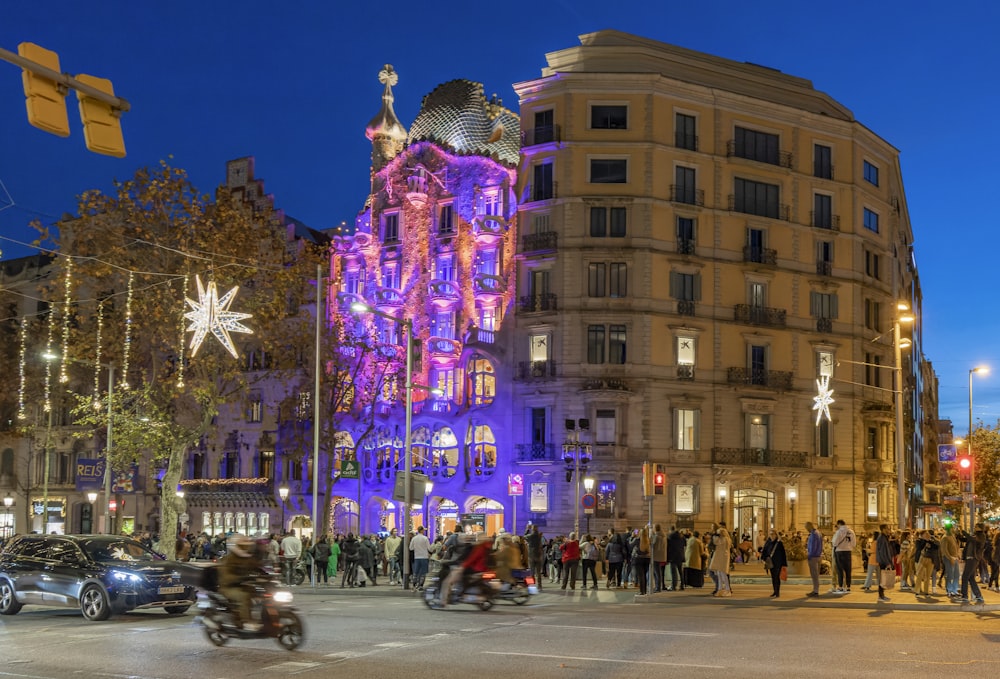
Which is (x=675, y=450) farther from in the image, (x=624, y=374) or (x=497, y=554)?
(x=497, y=554)

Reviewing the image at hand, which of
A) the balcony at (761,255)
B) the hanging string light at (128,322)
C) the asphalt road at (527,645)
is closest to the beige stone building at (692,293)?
the balcony at (761,255)

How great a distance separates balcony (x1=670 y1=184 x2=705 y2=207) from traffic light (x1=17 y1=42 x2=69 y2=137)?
1792 inches

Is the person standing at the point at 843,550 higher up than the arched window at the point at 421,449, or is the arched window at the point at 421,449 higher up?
the arched window at the point at 421,449

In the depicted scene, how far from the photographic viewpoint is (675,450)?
2128 inches

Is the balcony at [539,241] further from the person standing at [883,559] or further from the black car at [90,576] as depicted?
the black car at [90,576]

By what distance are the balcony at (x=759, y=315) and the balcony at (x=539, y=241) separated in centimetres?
991

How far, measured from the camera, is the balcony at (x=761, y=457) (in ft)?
180

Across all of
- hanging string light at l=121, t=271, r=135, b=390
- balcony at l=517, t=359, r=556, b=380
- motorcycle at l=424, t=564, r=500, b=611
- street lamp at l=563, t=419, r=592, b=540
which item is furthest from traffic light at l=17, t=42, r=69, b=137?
balcony at l=517, t=359, r=556, b=380

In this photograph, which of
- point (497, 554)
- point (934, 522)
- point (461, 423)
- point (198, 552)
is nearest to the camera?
point (497, 554)

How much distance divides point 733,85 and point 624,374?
16731 mm

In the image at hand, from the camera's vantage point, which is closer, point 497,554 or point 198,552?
point 497,554

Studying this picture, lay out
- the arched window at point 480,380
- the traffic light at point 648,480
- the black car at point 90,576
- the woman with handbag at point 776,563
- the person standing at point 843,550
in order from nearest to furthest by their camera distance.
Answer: the black car at point 90,576
the woman with handbag at point 776,563
the person standing at point 843,550
the traffic light at point 648,480
the arched window at point 480,380

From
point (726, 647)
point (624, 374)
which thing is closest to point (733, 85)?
point (624, 374)

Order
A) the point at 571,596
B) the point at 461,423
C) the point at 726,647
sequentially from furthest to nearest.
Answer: the point at 461,423 → the point at 571,596 → the point at 726,647
